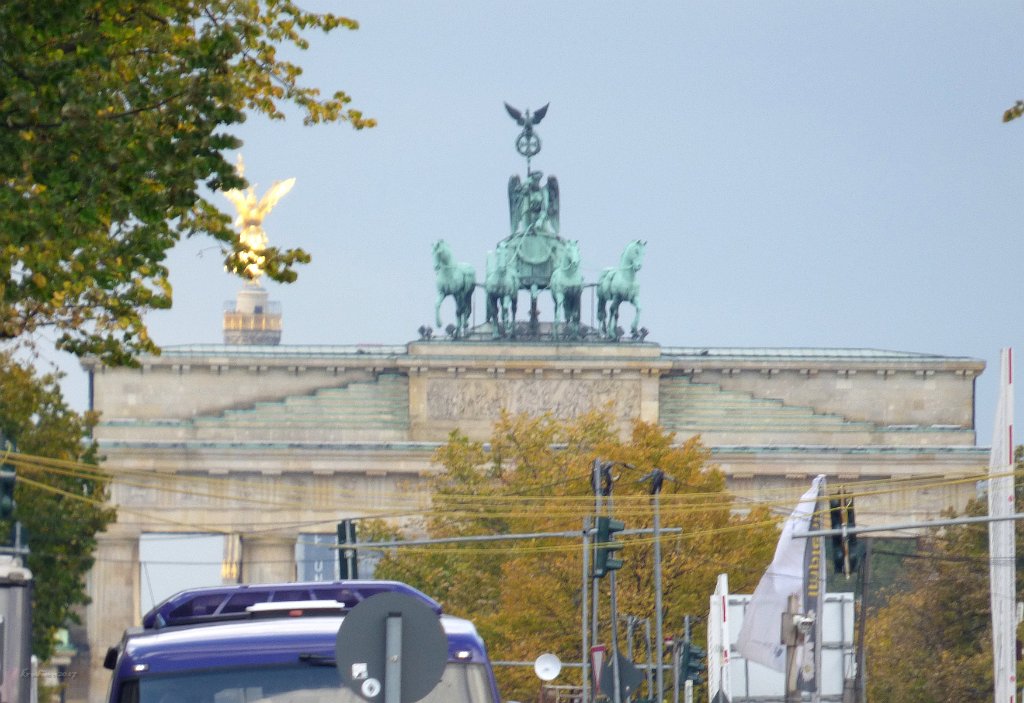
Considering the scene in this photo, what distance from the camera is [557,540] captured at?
7844 cm

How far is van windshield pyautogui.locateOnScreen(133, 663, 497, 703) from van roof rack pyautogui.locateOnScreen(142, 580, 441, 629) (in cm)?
78

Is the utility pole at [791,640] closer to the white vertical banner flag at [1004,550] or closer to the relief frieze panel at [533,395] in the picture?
the white vertical banner flag at [1004,550]

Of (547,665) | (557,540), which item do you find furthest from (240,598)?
(557,540)

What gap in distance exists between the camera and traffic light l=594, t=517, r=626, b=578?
174 feet

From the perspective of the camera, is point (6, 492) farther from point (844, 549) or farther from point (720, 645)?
point (844, 549)

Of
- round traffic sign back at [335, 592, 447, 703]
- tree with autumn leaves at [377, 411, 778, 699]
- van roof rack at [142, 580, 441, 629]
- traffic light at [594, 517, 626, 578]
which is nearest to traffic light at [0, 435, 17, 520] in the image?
traffic light at [594, 517, 626, 578]

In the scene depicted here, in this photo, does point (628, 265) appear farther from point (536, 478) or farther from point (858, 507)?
point (536, 478)

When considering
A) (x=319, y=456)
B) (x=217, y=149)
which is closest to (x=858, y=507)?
(x=319, y=456)

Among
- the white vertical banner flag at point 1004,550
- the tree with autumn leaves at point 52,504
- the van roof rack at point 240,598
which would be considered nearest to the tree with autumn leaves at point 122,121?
the van roof rack at point 240,598

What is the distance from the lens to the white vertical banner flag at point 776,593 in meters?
37.4

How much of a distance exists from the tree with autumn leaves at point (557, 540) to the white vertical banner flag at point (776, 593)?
86.4 ft

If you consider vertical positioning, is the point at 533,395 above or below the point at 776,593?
above

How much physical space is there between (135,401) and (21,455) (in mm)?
47333

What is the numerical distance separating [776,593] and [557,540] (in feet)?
133
